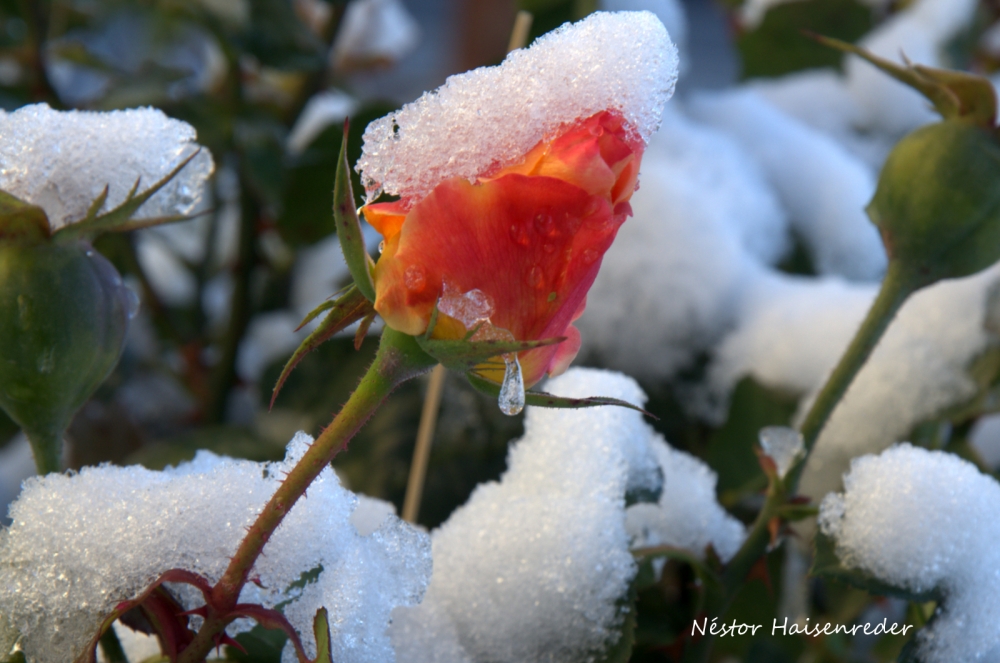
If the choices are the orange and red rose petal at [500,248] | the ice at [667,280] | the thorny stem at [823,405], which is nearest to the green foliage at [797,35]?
the ice at [667,280]

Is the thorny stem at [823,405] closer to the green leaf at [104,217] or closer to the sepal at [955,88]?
the sepal at [955,88]

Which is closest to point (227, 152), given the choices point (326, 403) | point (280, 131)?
point (280, 131)

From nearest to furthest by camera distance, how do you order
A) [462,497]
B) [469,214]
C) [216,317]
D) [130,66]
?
1. [469,214]
2. [462,497]
3. [130,66]
4. [216,317]

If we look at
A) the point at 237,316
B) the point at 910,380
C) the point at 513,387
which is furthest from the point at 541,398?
the point at 237,316

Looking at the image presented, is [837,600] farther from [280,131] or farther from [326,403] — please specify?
[280,131]

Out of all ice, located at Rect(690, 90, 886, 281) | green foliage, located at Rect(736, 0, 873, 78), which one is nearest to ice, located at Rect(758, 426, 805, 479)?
ice, located at Rect(690, 90, 886, 281)

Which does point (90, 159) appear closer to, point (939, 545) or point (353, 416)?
point (353, 416)
